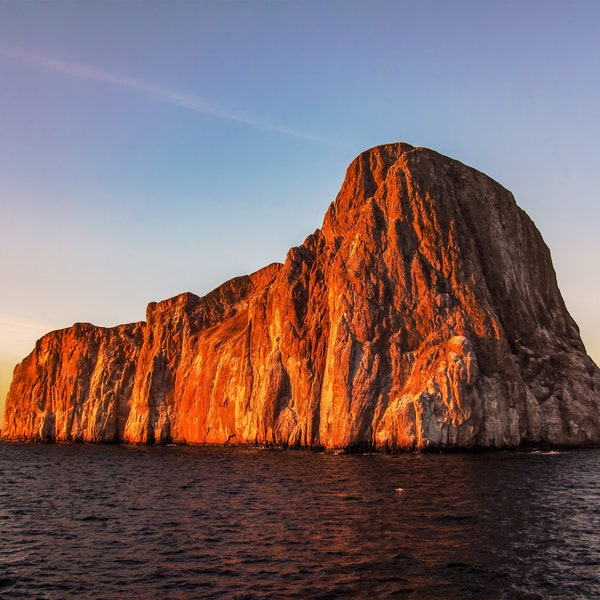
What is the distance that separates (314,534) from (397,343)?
137 feet

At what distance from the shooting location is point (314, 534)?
23.5 m

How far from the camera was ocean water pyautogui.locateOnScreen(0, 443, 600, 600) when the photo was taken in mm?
17531

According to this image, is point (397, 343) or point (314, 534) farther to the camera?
point (397, 343)

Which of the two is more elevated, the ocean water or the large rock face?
the large rock face

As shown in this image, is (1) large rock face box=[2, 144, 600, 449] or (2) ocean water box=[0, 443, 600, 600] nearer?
(2) ocean water box=[0, 443, 600, 600]

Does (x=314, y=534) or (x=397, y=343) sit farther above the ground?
(x=397, y=343)

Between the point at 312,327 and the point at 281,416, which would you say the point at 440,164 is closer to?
the point at 312,327

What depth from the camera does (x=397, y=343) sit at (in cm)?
6359

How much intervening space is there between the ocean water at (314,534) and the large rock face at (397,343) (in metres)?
15.6

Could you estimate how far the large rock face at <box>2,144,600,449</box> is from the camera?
58.8 m

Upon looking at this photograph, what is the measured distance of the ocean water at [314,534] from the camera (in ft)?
57.5

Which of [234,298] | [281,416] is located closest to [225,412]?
[281,416]

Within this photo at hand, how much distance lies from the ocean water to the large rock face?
15578 mm

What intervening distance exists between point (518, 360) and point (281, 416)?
1161 inches
